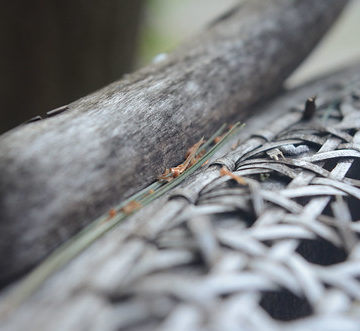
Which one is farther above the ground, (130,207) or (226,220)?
(130,207)

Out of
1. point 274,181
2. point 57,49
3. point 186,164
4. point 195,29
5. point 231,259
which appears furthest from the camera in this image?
point 195,29

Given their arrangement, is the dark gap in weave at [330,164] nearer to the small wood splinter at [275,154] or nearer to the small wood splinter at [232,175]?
the small wood splinter at [275,154]

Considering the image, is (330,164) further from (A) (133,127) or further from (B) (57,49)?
(B) (57,49)

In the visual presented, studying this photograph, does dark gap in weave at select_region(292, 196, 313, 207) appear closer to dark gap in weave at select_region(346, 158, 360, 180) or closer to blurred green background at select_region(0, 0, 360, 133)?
dark gap in weave at select_region(346, 158, 360, 180)

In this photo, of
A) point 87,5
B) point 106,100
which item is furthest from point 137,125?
point 87,5

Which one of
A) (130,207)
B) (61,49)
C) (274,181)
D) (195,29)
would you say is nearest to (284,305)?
(274,181)

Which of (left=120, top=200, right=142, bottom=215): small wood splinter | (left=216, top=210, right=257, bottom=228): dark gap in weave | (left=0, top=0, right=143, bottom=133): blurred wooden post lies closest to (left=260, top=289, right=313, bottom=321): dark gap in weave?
(left=216, top=210, right=257, bottom=228): dark gap in weave

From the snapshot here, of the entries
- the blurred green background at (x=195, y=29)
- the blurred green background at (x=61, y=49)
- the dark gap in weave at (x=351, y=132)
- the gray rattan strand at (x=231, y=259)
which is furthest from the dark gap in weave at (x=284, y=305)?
the blurred green background at (x=195, y=29)
